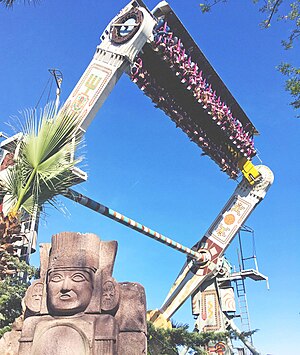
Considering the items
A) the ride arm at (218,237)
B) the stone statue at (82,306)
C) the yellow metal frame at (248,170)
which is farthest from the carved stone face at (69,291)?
the yellow metal frame at (248,170)

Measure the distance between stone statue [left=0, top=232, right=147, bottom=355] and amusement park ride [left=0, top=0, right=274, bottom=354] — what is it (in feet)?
16.2

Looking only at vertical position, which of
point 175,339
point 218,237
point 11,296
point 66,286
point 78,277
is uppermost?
point 218,237

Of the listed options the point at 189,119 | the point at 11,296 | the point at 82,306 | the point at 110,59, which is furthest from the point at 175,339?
the point at 189,119

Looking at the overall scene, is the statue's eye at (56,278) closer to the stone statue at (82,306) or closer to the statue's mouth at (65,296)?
the stone statue at (82,306)

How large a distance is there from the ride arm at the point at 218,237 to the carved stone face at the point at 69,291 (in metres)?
14.7

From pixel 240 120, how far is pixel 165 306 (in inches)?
371

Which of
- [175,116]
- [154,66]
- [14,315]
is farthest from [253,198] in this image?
[14,315]

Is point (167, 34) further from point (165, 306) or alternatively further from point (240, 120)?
point (165, 306)

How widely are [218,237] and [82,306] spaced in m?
15.6

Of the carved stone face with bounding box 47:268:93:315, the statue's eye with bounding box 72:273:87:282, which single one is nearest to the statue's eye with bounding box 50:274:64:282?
the carved stone face with bounding box 47:268:93:315

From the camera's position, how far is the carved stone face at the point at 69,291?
15.7 ft

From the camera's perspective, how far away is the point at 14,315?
26.3 ft

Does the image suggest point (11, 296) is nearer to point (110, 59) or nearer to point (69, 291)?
point (69, 291)

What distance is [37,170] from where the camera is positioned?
5711 millimetres
